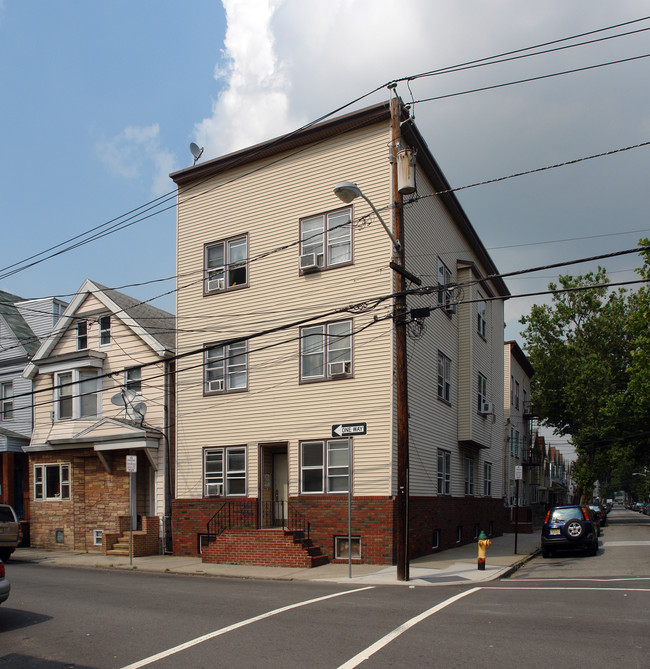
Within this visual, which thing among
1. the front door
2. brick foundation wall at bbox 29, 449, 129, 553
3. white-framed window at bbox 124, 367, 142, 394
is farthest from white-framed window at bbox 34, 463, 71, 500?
the front door

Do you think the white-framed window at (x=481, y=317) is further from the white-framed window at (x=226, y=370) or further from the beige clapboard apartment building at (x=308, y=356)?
the white-framed window at (x=226, y=370)

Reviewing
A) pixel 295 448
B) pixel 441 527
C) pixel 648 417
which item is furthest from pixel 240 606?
pixel 648 417

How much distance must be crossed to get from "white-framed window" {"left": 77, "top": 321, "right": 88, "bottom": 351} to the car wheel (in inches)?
704

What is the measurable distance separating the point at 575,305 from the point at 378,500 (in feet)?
121

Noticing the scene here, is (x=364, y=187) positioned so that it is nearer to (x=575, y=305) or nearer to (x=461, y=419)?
(x=461, y=419)

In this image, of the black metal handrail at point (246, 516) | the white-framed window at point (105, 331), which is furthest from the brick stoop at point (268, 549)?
the white-framed window at point (105, 331)

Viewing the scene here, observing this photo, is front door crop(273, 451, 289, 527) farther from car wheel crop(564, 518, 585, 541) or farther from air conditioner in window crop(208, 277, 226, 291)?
car wheel crop(564, 518, 585, 541)

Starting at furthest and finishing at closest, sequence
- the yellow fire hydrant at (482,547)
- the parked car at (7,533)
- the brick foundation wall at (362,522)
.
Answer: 1. the parked car at (7,533)
2. the brick foundation wall at (362,522)
3. the yellow fire hydrant at (482,547)

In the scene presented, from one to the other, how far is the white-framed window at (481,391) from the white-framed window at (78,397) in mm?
14274

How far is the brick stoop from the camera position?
1767 centimetres

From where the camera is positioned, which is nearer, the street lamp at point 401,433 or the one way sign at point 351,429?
the street lamp at point 401,433

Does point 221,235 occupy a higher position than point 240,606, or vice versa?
point 221,235

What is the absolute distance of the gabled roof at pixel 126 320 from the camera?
24.2m

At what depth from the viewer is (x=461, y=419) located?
2538 centimetres
